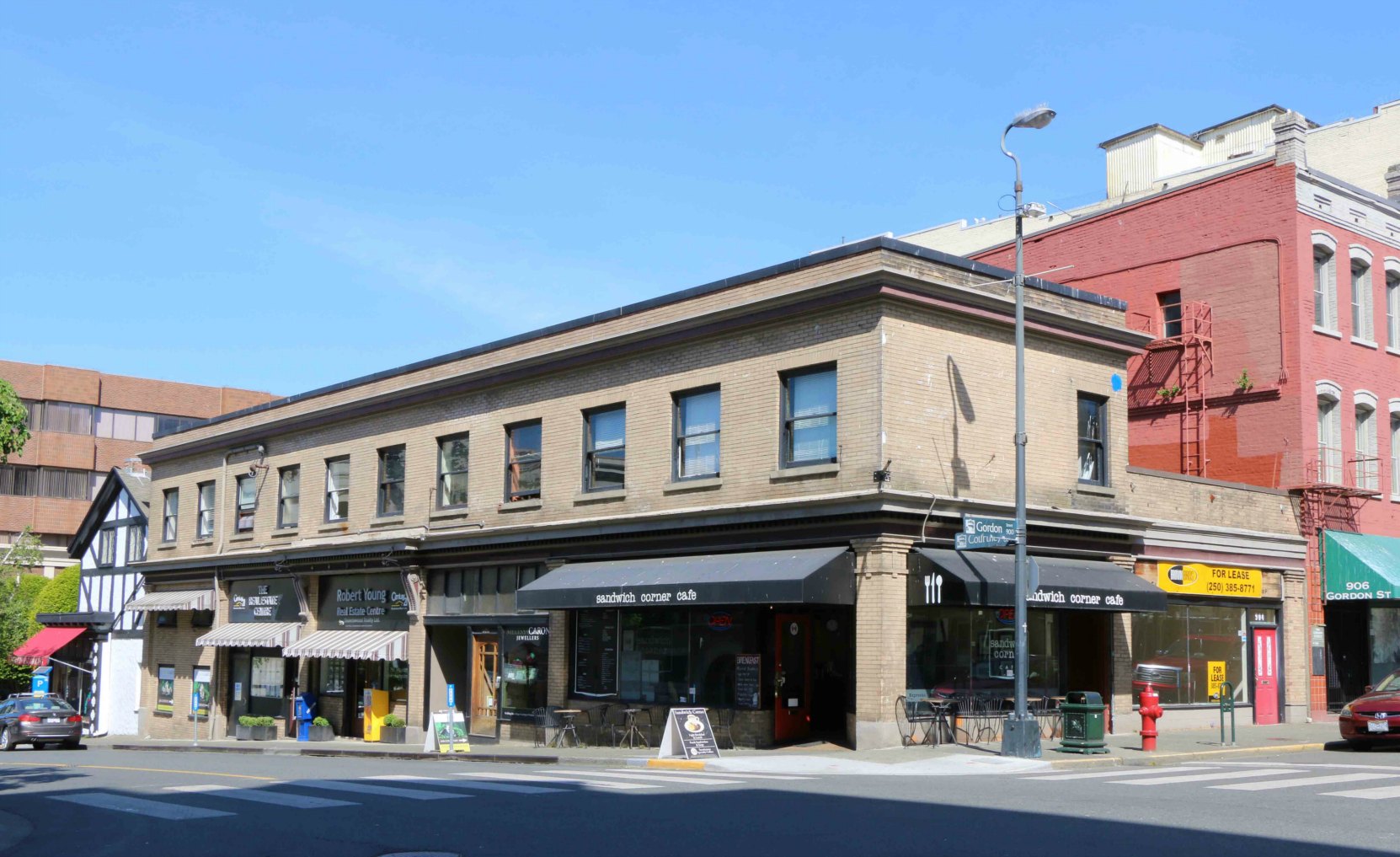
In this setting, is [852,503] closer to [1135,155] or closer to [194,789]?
[194,789]

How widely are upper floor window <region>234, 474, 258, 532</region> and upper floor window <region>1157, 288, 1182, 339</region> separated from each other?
24347 mm

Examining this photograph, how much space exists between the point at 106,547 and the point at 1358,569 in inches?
1584

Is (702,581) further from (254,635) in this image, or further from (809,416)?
(254,635)

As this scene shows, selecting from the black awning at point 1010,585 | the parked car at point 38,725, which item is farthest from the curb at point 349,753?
Answer: the black awning at point 1010,585

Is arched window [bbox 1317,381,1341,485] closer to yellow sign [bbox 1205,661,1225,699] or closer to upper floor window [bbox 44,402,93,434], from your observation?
yellow sign [bbox 1205,661,1225,699]

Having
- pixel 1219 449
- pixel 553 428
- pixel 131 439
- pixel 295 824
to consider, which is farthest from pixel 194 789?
pixel 131 439

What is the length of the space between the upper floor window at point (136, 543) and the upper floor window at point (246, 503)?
897 centimetres

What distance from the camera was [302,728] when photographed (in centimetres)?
3472

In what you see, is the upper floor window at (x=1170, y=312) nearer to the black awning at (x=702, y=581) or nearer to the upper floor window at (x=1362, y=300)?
the upper floor window at (x=1362, y=300)

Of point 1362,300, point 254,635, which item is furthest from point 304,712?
point 1362,300

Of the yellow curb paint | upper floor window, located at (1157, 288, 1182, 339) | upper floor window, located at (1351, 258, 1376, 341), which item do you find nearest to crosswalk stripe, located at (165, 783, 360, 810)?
the yellow curb paint

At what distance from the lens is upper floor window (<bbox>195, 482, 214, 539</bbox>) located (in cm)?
4081

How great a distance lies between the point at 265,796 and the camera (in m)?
15.6

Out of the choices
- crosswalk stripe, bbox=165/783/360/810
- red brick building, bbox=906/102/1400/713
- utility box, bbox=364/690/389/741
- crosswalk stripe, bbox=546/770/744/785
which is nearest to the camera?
crosswalk stripe, bbox=165/783/360/810
